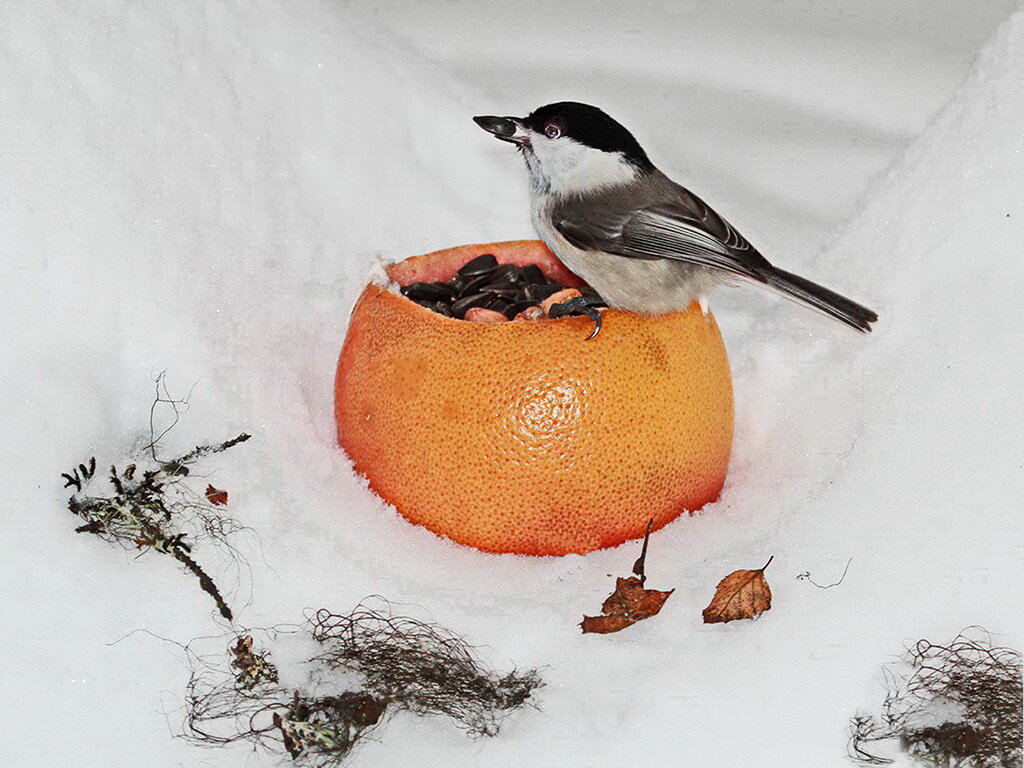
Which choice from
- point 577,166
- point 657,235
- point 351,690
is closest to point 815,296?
point 657,235

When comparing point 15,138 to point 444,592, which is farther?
point 15,138

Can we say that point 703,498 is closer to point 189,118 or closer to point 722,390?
point 722,390

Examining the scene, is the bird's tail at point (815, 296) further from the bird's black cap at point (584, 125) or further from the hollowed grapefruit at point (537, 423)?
the bird's black cap at point (584, 125)

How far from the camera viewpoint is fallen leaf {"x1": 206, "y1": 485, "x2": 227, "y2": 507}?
134 cm

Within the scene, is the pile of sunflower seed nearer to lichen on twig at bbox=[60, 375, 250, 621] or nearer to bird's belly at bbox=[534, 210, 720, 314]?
bird's belly at bbox=[534, 210, 720, 314]

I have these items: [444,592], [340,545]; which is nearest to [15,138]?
[340,545]

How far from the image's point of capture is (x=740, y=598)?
1269 millimetres

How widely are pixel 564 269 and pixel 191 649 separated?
1.97ft

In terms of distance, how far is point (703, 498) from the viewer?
140 centimetres

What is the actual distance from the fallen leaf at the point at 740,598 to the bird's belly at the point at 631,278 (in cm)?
28

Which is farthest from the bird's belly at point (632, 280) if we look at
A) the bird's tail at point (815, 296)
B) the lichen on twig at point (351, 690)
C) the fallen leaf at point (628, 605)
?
the lichen on twig at point (351, 690)

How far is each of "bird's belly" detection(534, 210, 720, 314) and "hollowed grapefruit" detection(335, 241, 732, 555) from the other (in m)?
0.02

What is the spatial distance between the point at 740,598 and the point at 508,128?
Result: 535 mm

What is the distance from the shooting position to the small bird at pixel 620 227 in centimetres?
132
